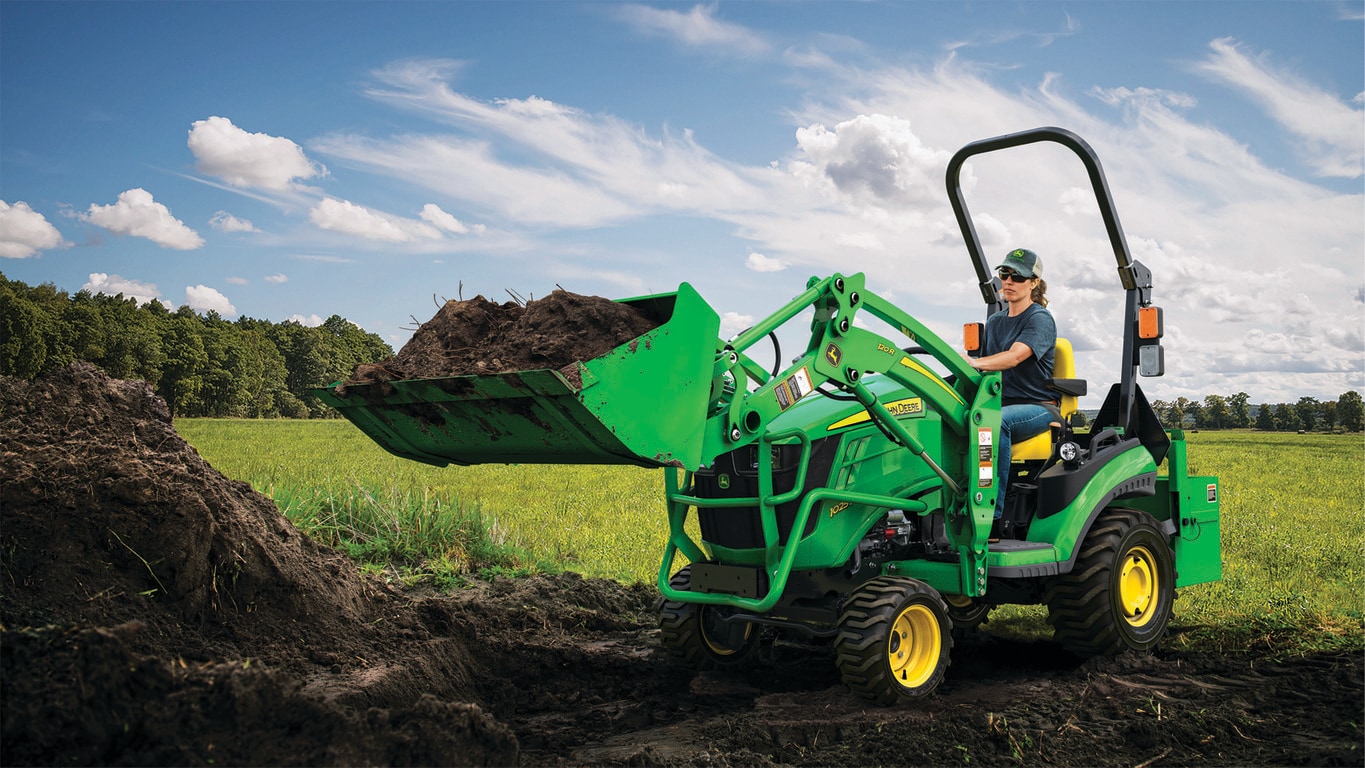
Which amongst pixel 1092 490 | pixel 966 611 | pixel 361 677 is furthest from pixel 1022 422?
pixel 361 677

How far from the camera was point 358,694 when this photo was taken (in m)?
4.84

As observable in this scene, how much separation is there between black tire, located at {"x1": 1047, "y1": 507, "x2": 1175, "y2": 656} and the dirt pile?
311cm

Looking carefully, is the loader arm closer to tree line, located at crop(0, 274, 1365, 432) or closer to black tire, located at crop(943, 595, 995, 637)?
black tire, located at crop(943, 595, 995, 637)

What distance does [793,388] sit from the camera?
4.93m

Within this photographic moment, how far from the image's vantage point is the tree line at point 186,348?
137 ft

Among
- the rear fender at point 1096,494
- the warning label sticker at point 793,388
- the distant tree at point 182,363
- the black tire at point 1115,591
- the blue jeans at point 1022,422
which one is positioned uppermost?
the distant tree at point 182,363

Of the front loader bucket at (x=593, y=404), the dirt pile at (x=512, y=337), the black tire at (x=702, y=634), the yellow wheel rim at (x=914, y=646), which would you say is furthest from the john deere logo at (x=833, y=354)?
the black tire at (x=702, y=634)

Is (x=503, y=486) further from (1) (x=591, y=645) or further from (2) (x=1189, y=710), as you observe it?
(2) (x=1189, y=710)

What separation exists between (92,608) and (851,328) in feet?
13.1

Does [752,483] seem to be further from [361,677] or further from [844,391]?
[361,677]

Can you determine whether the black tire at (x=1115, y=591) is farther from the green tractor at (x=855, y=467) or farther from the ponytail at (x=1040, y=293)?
the ponytail at (x=1040, y=293)

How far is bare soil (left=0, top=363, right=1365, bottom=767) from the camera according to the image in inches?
139

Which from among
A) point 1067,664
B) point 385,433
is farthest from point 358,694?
point 1067,664

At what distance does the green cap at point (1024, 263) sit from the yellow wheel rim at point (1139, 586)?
6.07 ft
